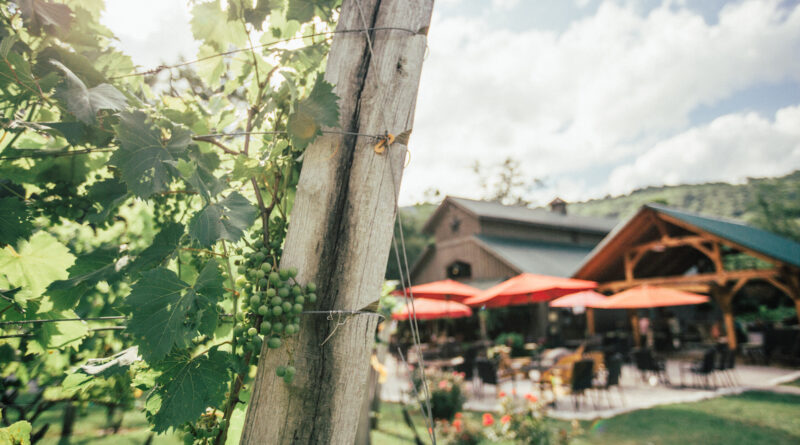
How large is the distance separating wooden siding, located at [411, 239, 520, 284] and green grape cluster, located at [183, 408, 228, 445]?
19854 millimetres

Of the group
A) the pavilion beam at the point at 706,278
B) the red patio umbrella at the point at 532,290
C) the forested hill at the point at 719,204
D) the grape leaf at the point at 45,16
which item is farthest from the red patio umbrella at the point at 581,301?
the forested hill at the point at 719,204

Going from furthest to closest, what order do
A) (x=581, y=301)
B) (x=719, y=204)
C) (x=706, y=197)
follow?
1. (x=706, y=197)
2. (x=719, y=204)
3. (x=581, y=301)

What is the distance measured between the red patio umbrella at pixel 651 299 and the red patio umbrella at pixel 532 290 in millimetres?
2542

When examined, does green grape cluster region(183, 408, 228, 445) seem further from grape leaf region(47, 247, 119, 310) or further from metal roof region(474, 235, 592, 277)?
metal roof region(474, 235, 592, 277)

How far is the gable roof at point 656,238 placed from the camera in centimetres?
1267

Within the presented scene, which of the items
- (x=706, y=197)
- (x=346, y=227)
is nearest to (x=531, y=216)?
(x=346, y=227)

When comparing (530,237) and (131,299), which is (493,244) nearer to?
(530,237)

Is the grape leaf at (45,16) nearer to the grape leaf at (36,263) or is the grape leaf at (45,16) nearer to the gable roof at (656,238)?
the grape leaf at (36,263)

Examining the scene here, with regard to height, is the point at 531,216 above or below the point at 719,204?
below

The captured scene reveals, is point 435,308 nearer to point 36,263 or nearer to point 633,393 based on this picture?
point 633,393

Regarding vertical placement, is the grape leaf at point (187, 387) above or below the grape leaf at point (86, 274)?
below

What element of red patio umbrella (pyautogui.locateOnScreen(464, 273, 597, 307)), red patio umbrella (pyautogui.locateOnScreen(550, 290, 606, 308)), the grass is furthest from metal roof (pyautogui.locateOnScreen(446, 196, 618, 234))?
the grass

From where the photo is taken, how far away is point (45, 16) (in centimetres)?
136

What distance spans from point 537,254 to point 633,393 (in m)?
13.1
